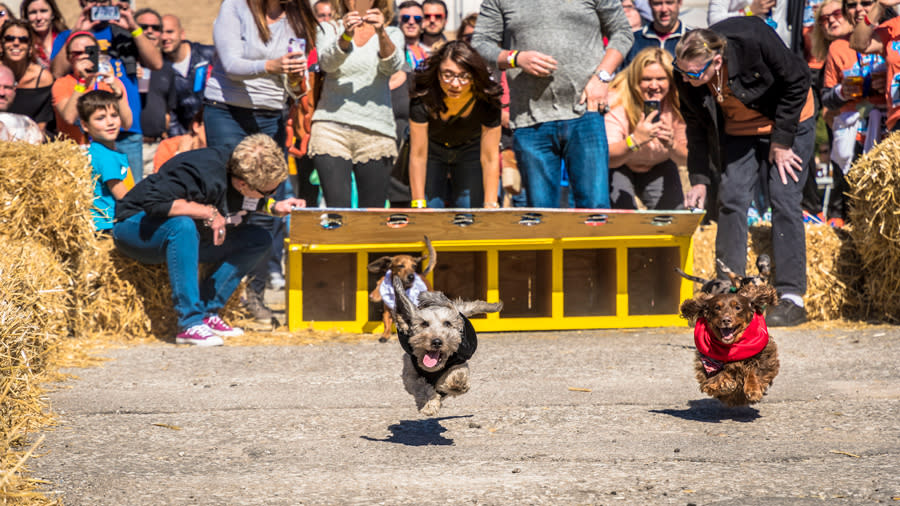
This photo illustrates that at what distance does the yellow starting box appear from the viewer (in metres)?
8.30

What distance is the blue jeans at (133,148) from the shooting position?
982 cm

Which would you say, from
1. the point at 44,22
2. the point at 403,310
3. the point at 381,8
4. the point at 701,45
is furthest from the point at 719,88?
the point at 44,22

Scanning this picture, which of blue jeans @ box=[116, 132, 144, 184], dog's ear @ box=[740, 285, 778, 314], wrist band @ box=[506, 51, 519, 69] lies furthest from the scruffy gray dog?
blue jeans @ box=[116, 132, 144, 184]

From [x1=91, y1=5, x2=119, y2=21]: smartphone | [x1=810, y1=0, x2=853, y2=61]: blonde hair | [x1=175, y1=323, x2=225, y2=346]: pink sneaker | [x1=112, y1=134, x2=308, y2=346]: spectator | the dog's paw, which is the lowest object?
[x1=175, y1=323, x2=225, y2=346]: pink sneaker

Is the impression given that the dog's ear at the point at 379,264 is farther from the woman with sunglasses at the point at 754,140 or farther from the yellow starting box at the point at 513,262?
the woman with sunglasses at the point at 754,140

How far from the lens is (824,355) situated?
24.0 feet

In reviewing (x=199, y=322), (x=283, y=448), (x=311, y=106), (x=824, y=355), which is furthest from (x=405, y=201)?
(x=283, y=448)

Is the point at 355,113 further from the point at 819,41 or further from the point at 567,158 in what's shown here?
the point at 819,41

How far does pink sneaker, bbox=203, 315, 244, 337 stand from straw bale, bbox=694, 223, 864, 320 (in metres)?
3.91

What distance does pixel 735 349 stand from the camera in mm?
5656

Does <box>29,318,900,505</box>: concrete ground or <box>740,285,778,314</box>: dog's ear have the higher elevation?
<box>740,285,778,314</box>: dog's ear

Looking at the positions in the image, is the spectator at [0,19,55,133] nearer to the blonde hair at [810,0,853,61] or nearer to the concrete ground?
the concrete ground

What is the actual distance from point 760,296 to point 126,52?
7.11 metres

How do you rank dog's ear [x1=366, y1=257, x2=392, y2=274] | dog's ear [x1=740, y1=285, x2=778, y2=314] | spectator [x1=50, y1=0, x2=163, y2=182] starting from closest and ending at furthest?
dog's ear [x1=740, y1=285, x2=778, y2=314], dog's ear [x1=366, y1=257, x2=392, y2=274], spectator [x1=50, y1=0, x2=163, y2=182]
